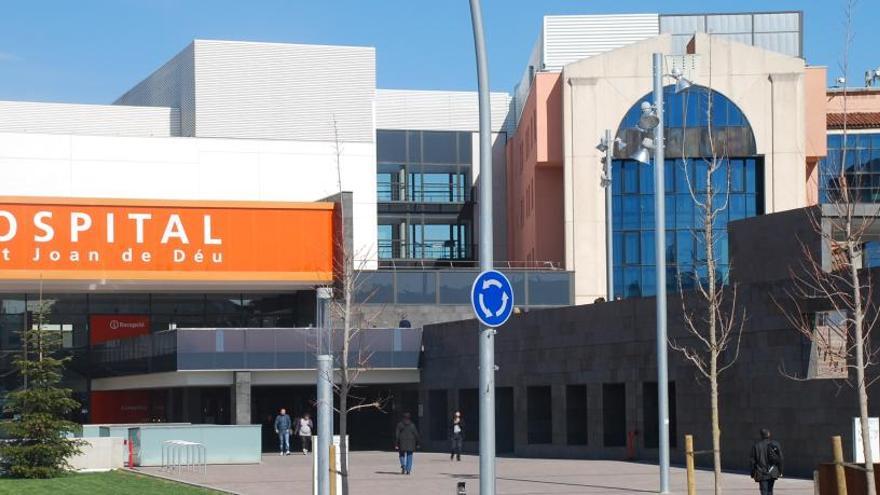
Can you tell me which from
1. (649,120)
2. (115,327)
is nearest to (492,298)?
(649,120)

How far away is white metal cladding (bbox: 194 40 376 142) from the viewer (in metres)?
69.1

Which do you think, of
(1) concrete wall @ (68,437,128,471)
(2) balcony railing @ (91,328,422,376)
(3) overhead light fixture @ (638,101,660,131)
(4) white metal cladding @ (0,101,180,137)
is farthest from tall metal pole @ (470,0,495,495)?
(4) white metal cladding @ (0,101,180,137)

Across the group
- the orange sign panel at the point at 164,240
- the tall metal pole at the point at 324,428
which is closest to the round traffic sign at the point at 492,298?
the tall metal pole at the point at 324,428

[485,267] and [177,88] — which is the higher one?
[177,88]

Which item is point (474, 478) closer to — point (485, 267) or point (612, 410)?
point (612, 410)

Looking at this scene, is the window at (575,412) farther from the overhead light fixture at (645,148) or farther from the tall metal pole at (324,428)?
the tall metal pole at (324,428)

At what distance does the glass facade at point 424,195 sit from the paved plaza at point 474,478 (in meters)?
33.7

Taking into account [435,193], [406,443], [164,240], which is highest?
[435,193]

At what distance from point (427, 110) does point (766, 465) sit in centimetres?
5806

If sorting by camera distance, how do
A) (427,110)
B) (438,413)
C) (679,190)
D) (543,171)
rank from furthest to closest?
(427,110), (543,171), (679,190), (438,413)

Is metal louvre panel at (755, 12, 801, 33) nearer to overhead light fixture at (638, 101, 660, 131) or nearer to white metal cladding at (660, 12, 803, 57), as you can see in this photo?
white metal cladding at (660, 12, 803, 57)

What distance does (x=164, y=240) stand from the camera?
56031 mm

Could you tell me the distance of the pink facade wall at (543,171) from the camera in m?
64.5

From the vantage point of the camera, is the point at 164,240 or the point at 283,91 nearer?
the point at 164,240
